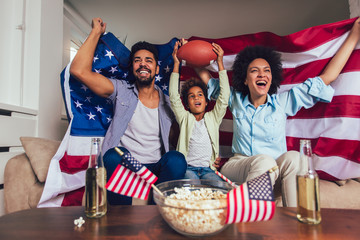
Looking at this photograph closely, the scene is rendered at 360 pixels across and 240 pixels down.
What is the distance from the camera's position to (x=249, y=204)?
0.49 metres

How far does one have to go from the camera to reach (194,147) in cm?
151

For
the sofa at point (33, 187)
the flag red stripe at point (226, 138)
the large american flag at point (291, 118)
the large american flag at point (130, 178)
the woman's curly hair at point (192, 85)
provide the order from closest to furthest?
the large american flag at point (130, 178), the sofa at point (33, 187), the large american flag at point (291, 118), the woman's curly hair at point (192, 85), the flag red stripe at point (226, 138)

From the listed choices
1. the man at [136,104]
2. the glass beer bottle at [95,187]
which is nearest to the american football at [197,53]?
the man at [136,104]

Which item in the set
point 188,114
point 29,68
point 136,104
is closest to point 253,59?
point 188,114

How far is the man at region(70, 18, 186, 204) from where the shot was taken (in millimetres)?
1391

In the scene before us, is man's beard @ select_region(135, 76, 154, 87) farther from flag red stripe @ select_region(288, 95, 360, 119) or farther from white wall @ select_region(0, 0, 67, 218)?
flag red stripe @ select_region(288, 95, 360, 119)

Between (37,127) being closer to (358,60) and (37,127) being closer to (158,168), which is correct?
(158,168)

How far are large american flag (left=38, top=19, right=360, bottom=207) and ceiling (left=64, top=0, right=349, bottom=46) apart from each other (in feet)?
3.61

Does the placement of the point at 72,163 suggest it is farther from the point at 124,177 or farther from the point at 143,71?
the point at 124,177

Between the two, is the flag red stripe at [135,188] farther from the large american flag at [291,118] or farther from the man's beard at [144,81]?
the man's beard at [144,81]

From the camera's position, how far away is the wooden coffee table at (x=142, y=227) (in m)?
0.55

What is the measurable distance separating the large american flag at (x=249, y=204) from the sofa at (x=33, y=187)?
80cm

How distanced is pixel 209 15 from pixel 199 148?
1.94 metres

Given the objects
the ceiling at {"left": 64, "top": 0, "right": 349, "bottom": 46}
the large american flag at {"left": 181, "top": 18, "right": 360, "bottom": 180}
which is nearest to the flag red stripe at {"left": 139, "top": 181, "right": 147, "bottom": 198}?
the large american flag at {"left": 181, "top": 18, "right": 360, "bottom": 180}
